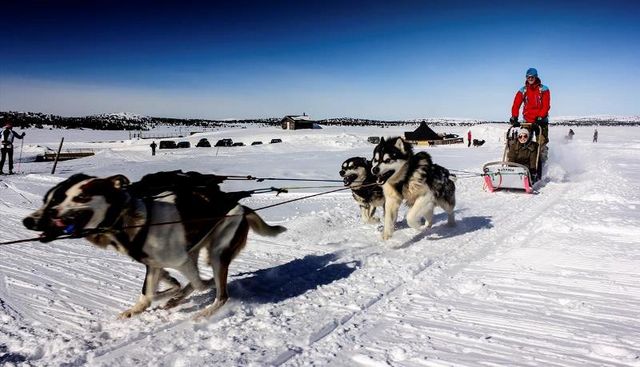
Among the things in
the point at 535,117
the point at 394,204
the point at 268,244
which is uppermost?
the point at 535,117

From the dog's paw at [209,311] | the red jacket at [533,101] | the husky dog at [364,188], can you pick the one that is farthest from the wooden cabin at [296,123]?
the dog's paw at [209,311]

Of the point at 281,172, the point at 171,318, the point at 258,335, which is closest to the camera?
the point at 258,335

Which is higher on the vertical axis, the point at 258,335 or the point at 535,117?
the point at 535,117

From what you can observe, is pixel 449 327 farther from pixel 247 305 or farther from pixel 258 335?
pixel 247 305

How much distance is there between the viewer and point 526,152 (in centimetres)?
Result: 932

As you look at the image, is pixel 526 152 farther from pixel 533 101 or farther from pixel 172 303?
pixel 172 303

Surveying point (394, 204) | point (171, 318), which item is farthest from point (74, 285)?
point (394, 204)

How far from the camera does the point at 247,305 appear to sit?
10.4 feet

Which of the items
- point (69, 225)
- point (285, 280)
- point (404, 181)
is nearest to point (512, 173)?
point (404, 181)

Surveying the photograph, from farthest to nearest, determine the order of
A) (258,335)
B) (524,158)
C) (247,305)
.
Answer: (524,158), (247,305), (258,335)

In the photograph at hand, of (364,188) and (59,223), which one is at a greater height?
(59,223)

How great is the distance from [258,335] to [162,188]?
1.21 meters

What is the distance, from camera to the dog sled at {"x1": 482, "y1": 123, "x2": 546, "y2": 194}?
28.3 feet

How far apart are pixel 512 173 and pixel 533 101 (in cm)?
202
